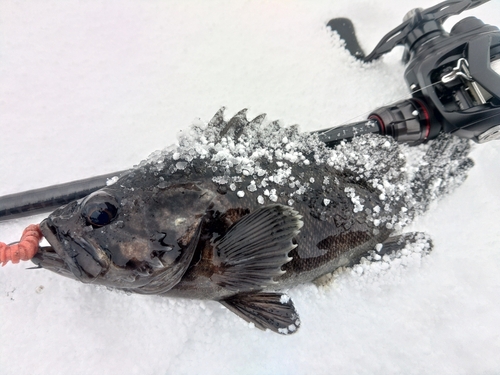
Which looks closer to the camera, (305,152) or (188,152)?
(188,152)

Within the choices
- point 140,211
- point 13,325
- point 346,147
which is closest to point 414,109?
point 346,147

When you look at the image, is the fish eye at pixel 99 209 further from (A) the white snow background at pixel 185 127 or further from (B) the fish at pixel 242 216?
(A) the white snow background at pixel 185 127

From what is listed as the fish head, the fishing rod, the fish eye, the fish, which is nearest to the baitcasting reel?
the fishing rod

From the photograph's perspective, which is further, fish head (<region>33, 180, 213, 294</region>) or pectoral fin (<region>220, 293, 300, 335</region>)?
pectoral fin (<region>220, 293, 300, 335</region>)

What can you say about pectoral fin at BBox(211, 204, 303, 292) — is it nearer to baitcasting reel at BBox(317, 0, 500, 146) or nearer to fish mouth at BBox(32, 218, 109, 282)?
fish mouth at BBox(32, 218, 109, 282)

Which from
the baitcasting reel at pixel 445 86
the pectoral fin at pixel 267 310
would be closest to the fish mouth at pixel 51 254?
the pectoral fin at pixel 267 310

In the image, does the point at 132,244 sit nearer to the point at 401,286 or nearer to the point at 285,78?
the point at 401,286

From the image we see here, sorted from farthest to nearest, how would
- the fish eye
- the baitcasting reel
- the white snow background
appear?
1. the white snow background
2. the baitcasting reel
3. the fish eye
